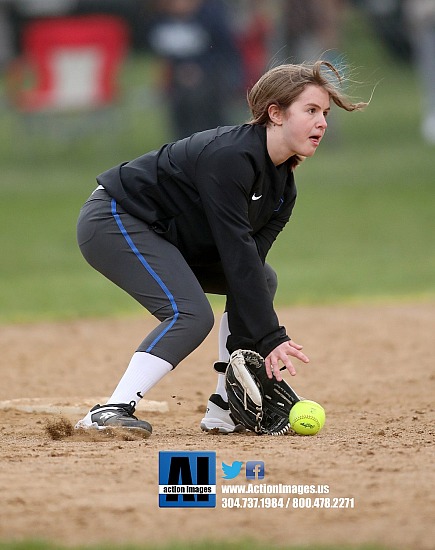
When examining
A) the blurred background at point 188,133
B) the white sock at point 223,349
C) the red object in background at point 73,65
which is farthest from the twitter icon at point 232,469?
the red object in background at point 73,65

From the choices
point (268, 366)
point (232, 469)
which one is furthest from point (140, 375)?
point (232, 469)

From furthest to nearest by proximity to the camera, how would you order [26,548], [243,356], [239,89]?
1. [239,89]
2. [243,356]
3. [26,548]

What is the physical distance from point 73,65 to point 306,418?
1362 cm

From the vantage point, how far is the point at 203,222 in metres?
5.01

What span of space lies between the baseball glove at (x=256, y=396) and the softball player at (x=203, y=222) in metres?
0.09

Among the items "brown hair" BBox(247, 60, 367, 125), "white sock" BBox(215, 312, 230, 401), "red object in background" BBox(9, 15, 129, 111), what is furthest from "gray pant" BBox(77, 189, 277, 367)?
"red object in background" BBox(9, 15, 129, 111)

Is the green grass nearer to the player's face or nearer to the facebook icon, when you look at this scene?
the facebook icon

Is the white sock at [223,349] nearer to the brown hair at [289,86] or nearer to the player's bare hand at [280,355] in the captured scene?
the player's bare hand at [280,355]

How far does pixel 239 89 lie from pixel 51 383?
1200 cm

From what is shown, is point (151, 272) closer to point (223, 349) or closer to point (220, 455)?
point (223, 349)

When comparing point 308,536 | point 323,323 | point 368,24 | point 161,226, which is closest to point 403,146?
point 368,24

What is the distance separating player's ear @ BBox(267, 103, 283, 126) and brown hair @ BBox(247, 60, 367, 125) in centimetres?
1

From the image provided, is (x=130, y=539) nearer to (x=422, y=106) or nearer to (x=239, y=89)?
(x=239, y=89)

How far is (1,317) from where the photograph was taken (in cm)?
970
